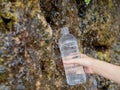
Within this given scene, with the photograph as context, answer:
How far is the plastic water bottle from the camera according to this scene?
404cm

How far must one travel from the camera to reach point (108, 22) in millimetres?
6148

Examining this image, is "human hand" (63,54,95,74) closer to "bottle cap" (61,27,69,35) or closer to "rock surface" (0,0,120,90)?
"rock surface" (0,0,120,90)

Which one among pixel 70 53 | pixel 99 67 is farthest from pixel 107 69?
pixel 70 53

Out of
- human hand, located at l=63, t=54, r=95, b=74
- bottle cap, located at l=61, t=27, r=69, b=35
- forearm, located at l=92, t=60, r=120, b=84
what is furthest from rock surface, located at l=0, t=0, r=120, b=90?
forearm, located at l=92, t=60, r=120, b=84

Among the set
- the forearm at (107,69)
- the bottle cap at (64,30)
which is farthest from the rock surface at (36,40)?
the forearm at (107,69)

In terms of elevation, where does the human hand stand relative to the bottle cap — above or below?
below

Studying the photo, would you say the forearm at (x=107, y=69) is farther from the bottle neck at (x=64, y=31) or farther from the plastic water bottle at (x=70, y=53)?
the bottle neck at (x=64, y=31)

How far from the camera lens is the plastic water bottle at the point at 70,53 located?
404cm

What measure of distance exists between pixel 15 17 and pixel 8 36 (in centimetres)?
23

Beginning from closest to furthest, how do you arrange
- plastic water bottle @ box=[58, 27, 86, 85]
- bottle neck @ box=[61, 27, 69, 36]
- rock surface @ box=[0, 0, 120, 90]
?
rock surface @ box=[0, 0, 120, 90] → plastic water bottle @ box=[58, 27, 86, 85] → bottle neck @ box=[61, 27, 69, 36]

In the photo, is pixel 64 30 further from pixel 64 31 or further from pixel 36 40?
pixel 36 40

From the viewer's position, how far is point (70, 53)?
424cm

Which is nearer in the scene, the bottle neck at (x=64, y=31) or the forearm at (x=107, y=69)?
the forearm at (x=107, y=69)

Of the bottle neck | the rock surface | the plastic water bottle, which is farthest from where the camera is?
the bottle neck
